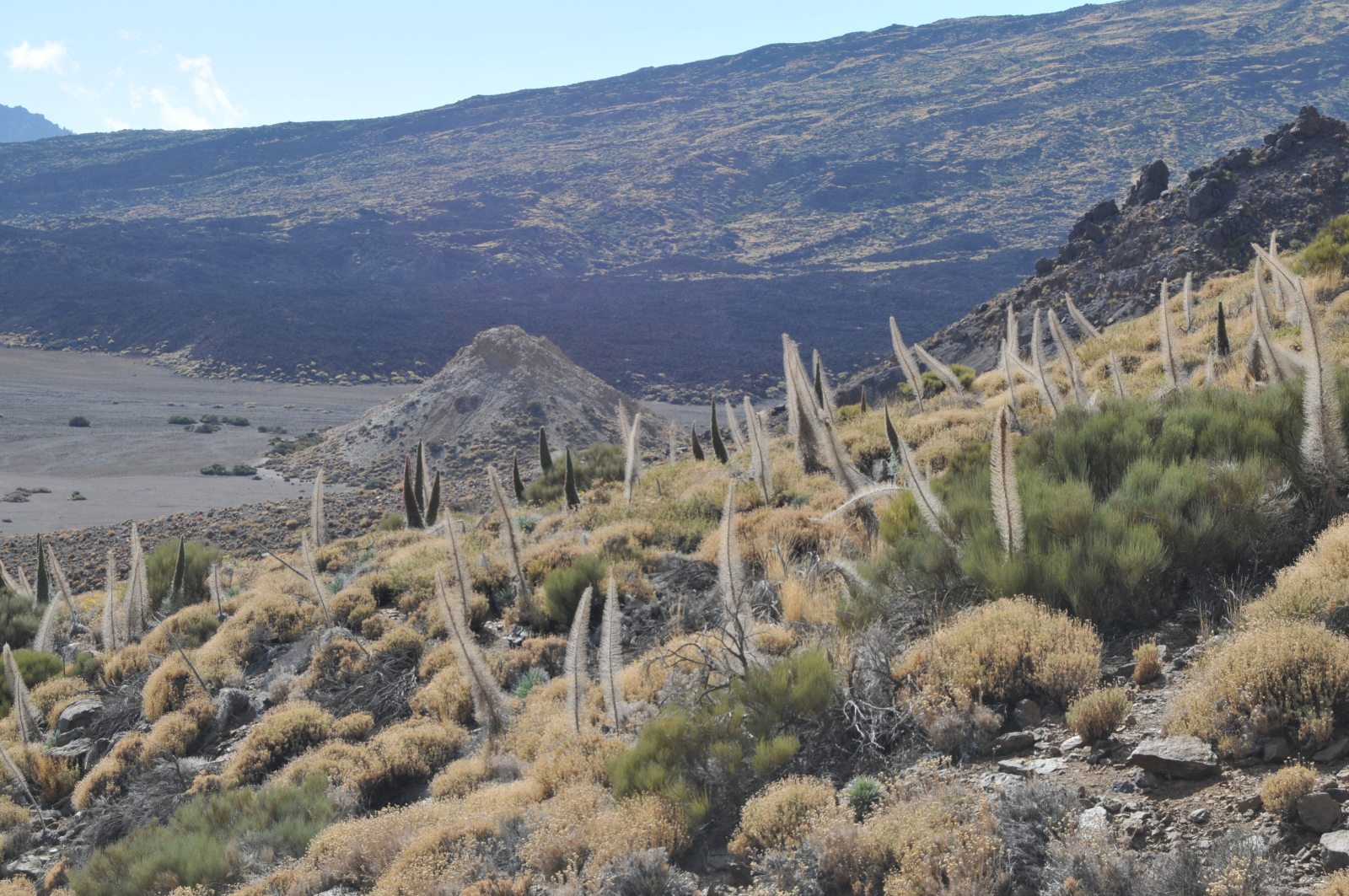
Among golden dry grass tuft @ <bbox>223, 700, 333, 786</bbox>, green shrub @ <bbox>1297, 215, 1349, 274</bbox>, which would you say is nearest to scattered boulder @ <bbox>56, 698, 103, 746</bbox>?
golden dry grass tuft @ <bbox>223, 700, 333, 786</bbox>

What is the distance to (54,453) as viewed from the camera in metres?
53.3

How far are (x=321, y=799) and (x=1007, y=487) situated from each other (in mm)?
4784

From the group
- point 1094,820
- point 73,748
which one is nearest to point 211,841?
point 73,748

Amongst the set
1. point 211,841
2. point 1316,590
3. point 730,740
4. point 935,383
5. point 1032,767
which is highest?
point 1316,590

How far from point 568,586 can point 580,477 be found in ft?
30.7

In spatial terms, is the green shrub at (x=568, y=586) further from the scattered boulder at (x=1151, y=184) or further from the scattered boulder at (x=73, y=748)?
the scattered boulder at (x=1151, y=184)

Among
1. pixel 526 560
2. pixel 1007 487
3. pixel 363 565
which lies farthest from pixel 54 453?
pixel 1007 487

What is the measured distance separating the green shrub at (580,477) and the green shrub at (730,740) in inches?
479

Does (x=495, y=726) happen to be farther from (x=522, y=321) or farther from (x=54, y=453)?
(x=522, y=321)

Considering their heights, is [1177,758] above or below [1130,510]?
below

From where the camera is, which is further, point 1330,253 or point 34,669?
point 1330,253

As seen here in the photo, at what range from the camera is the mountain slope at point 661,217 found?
96.9 m

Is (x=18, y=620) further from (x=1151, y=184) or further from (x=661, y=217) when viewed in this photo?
(x=661, y=217)

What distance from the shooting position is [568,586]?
934 centimetres
